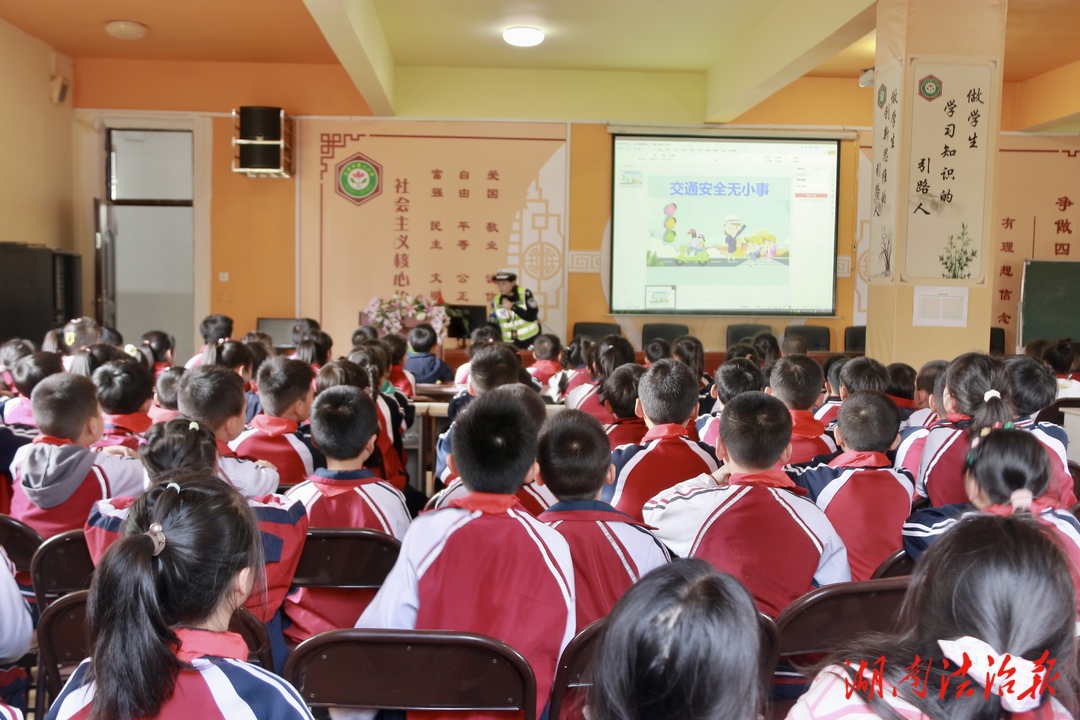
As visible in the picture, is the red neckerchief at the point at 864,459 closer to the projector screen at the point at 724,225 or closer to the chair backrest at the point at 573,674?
the chair backrest at the point at 573,674

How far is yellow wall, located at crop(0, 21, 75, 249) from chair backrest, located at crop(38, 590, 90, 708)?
5757 millimetres

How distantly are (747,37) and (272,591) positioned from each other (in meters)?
5.71

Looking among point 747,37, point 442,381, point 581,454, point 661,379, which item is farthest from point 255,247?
point 581,454

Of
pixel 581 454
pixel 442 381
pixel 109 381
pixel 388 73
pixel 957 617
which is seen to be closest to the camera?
pixel 957 617

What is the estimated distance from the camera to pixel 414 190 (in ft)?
25.0

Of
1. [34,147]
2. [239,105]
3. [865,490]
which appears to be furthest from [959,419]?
[34,147]

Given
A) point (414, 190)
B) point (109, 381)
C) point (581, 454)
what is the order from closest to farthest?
point (581, 454), point (109, 381), point (414, 190)

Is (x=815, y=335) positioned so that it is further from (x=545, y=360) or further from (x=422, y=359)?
(x=422, y=359)

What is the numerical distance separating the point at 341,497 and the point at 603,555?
0.68 m

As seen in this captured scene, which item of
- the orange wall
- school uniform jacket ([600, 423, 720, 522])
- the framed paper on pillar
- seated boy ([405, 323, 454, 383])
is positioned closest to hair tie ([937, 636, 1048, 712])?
school uniform jacket ([600, 423, 720, 522])

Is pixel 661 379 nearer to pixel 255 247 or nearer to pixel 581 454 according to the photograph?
pixel 581 454

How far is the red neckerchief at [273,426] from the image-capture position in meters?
2.68

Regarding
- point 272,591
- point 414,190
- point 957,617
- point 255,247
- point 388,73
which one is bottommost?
point 272,591

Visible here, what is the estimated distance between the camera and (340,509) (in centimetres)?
200
